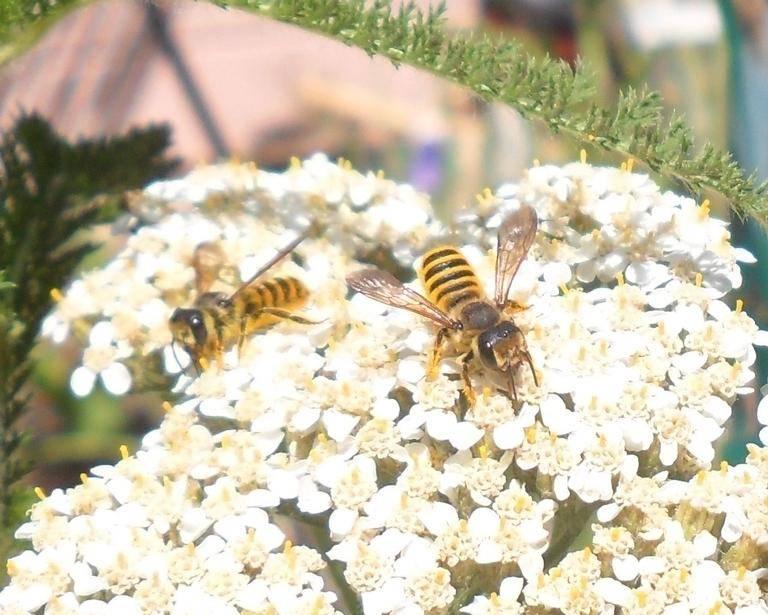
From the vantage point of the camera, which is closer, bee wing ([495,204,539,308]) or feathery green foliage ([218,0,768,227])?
feathery green foliage ([218,0,768,227])

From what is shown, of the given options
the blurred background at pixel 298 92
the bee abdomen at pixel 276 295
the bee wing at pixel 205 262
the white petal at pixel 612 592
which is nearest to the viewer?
the white petal at pixel 612 592

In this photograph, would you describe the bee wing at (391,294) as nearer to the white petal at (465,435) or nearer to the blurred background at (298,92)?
the white petal at (465,435)

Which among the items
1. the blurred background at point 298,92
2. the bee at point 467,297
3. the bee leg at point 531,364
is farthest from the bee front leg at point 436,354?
the blurred background at point 298,92

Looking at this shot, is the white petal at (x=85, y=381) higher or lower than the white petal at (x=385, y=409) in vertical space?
lower

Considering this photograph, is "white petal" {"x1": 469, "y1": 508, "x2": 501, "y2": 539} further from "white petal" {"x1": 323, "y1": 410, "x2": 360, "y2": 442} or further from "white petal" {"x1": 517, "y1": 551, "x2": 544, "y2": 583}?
"white petal" {"x1": 323, "y1": 410, "x2": 360, "y2": 442}

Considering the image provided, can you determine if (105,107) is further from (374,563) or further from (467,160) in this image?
(374,563)

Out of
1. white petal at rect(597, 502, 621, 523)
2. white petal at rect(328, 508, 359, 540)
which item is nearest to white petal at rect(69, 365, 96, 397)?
white petal at rect(328, 508, 359, 540)
